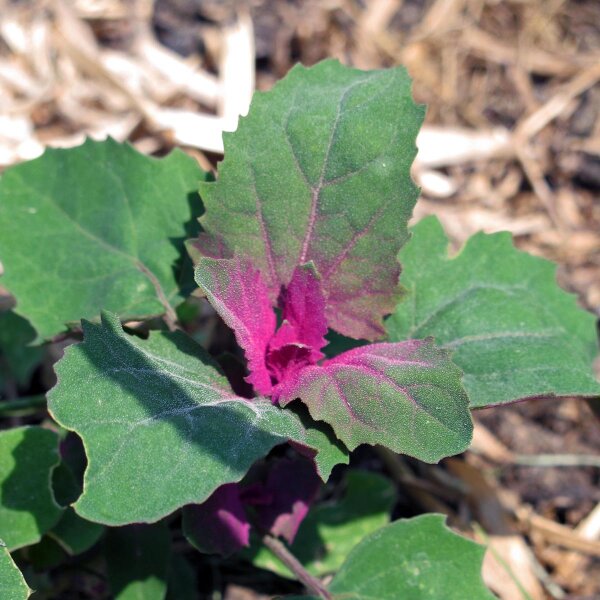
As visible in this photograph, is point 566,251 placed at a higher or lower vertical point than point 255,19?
lower

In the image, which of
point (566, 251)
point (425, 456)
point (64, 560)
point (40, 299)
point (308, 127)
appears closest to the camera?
point (425, 456)

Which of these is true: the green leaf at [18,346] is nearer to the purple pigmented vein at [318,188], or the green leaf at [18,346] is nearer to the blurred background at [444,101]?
the blurred background at [444,101]

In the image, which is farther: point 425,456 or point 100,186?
point 100,186

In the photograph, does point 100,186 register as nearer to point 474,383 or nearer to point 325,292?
point 325,292

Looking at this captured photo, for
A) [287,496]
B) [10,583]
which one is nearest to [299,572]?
[287,496]

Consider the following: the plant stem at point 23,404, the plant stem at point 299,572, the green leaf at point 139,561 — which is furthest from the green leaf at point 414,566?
the plant stem at point 23,404

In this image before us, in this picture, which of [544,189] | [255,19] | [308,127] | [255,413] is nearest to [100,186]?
[308,127]
